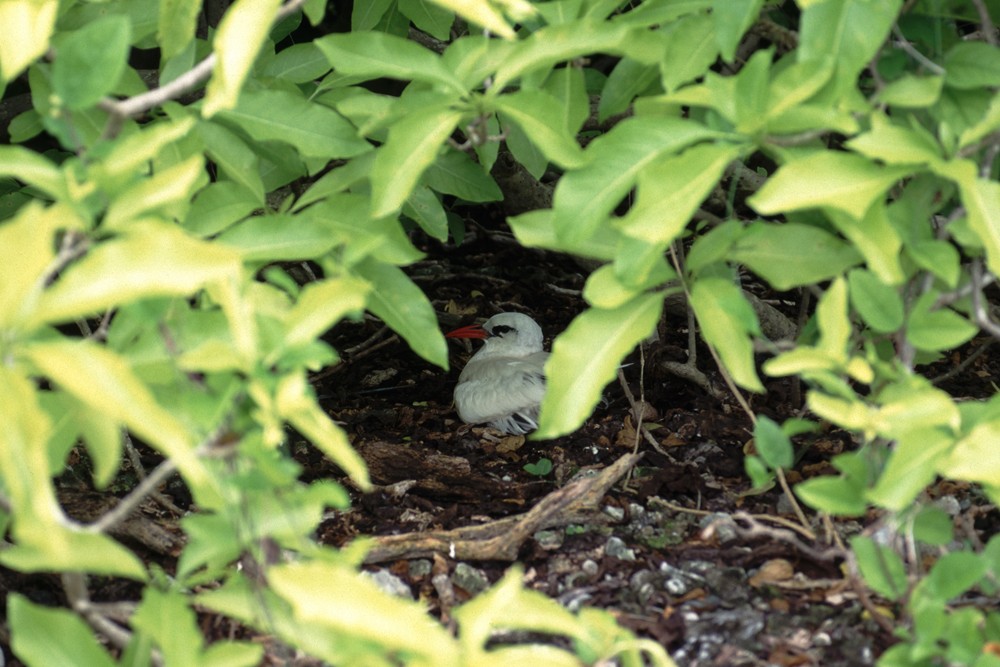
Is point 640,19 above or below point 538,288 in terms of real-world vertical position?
above

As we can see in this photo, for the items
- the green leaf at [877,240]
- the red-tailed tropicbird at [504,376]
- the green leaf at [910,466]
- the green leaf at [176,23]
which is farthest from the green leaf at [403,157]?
the red-tailed tropicbird at [504,376]

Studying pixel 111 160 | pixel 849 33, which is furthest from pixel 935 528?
pixel 111 160

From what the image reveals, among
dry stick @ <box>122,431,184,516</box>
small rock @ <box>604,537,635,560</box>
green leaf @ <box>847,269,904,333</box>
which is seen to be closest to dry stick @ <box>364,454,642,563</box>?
small rock @ <box>604,537,635,560</box>

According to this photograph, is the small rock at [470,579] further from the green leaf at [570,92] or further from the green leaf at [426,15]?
the green leaf at [426,15]

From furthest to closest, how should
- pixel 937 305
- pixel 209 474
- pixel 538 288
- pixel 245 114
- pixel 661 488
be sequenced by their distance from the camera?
1. pixel 538 288
2. pixel 661 488
3. pixel 245 114
4. pixel 937 305
5. pixel 209 474

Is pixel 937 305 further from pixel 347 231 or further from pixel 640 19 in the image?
pixel 347 231

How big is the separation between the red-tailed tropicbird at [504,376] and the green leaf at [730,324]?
181cm

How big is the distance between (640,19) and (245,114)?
2.43 feet

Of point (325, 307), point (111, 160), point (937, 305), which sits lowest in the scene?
point (937, 305)

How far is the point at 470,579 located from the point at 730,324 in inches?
35.0

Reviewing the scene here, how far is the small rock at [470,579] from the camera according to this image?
2.37 meters

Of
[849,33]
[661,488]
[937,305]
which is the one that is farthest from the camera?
[661,488]

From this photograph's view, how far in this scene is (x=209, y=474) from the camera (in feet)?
4.82

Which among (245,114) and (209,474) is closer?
(209,474)
